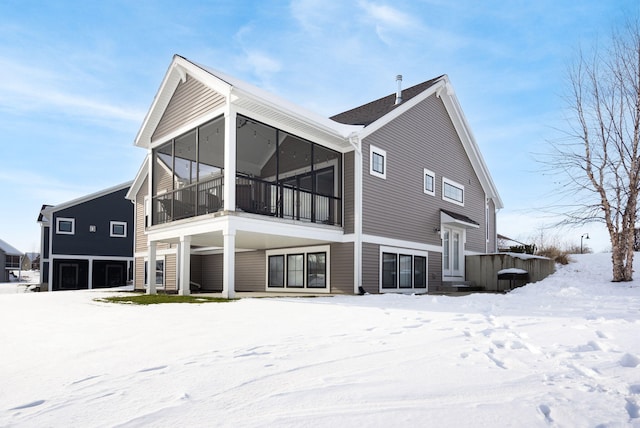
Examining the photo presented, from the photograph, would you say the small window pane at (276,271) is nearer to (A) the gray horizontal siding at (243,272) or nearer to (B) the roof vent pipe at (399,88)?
(A) the gray horizontal siding at (243,272)

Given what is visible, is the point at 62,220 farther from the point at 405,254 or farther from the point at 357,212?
the point at 405,254

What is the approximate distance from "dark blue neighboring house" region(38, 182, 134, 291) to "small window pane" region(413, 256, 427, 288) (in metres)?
19.8

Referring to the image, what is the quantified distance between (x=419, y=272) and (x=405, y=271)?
949 millimetres

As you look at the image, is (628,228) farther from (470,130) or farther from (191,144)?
(191,144)

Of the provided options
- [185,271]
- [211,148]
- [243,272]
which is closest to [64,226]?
[243,272]

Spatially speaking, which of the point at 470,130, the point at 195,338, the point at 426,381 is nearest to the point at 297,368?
the point at 426,381

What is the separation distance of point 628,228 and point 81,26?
16.6 meters

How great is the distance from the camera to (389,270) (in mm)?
13828

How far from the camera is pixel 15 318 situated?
699cm

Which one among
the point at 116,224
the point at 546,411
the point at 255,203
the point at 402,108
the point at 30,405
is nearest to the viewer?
the point at 546,411

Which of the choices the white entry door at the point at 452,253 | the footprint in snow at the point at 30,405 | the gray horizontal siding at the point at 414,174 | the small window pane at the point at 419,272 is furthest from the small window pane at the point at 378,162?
the footprint in snow at the point at 30,405

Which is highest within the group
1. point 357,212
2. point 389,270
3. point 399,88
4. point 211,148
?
point 399,88

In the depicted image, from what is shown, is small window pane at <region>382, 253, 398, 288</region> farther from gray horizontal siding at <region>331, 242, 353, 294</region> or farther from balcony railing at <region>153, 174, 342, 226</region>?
balcony railing at <region>153, 174, 342, 226</region>

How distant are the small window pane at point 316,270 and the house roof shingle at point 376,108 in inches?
173
